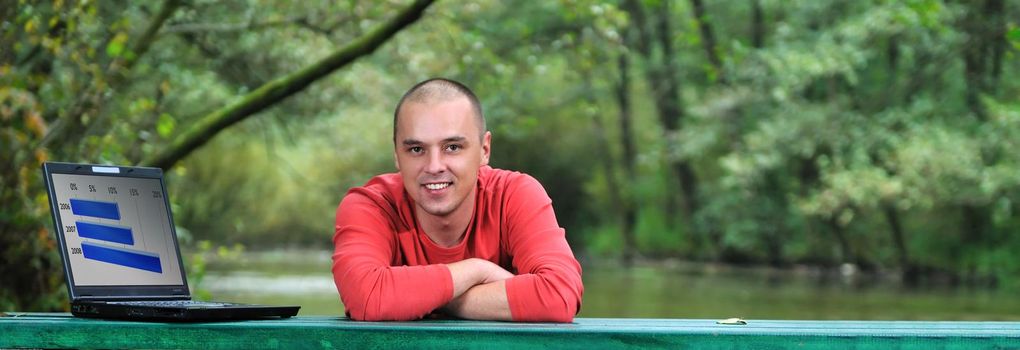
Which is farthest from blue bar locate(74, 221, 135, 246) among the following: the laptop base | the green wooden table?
the green wooden table

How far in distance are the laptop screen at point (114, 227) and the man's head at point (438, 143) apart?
0.64m

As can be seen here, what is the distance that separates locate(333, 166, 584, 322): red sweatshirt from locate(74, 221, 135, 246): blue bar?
566 millimetres

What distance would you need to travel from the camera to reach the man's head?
12.7 feet

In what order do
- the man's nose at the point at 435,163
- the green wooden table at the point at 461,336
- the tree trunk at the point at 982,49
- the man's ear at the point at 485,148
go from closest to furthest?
the green wooden table at the point at 461,336
the man's nose at the point at 435,163
the man's ear at the point at 485,148
the tree trunk at the point at 982,49

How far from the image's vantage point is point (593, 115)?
17.3m

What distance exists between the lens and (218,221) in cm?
3083

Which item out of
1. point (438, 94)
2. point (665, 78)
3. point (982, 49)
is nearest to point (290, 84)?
point (438, 94)

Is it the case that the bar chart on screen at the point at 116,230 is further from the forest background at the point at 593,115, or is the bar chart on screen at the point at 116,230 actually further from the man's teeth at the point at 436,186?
the forest background at the point at 593,115

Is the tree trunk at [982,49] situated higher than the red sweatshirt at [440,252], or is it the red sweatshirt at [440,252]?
the tree trunk at [982,49]

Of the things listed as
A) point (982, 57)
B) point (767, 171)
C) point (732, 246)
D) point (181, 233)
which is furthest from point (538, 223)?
point (732, 246)

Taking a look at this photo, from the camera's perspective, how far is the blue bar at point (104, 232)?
3.60 m

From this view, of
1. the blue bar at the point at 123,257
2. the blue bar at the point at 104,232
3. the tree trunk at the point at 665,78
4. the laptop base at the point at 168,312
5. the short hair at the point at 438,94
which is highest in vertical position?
the tree trunk at the point at 665,78

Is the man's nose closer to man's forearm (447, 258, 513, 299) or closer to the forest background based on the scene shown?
man's forearm (447, 258, 513, 299)

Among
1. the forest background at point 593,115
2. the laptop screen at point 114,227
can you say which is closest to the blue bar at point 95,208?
the laptop screen at point 114,227
